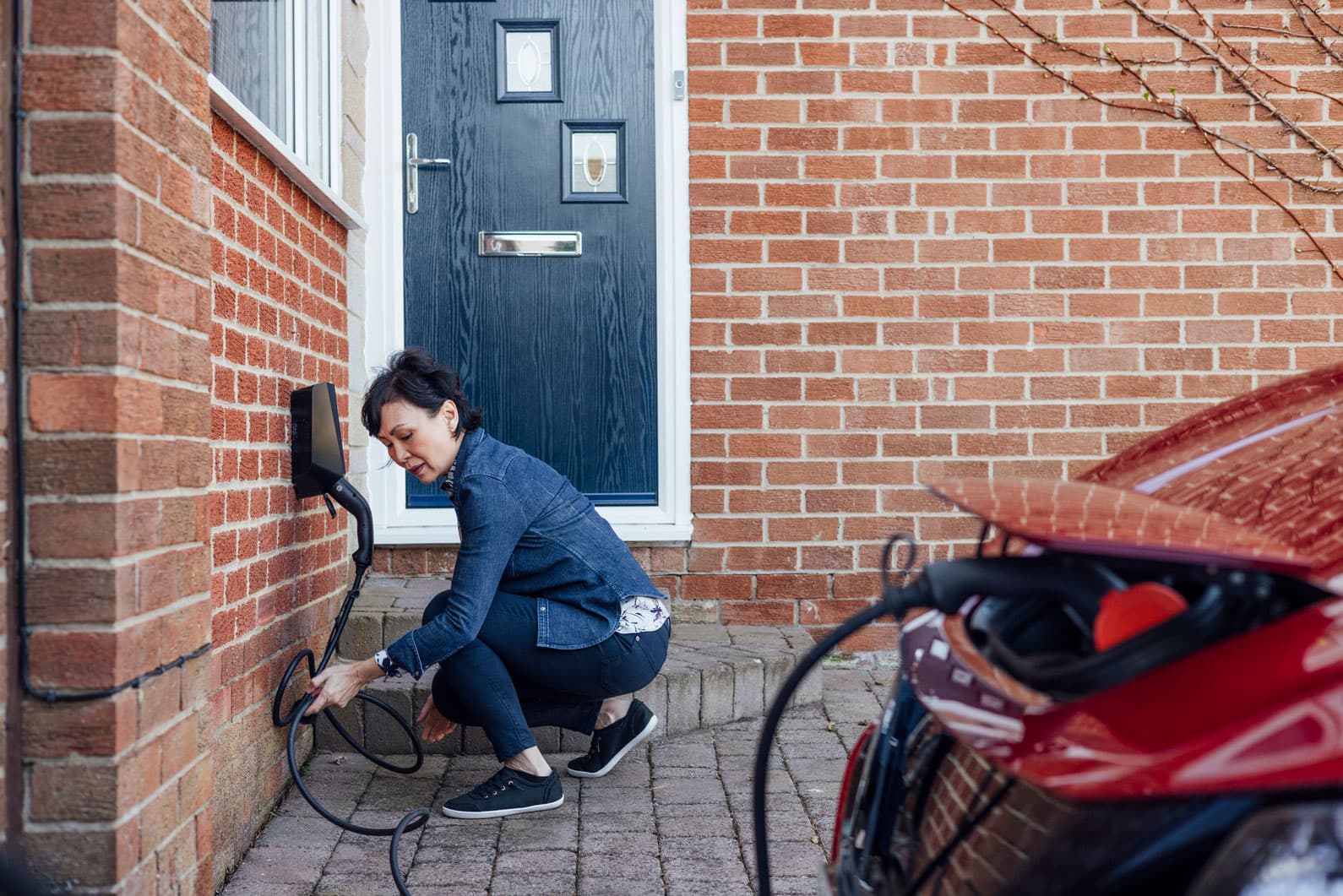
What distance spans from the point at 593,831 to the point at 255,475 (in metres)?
1.29

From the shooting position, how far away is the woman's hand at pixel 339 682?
124 inches

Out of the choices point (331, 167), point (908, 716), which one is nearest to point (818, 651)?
point (908, 716)

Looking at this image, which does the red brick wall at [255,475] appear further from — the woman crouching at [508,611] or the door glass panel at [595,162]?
the door glass panel at [595,162]

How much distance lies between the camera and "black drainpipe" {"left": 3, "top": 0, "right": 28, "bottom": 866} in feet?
6.48

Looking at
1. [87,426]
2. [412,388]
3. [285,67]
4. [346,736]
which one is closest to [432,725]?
[346,736]

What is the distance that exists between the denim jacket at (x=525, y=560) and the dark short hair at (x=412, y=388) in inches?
5.8

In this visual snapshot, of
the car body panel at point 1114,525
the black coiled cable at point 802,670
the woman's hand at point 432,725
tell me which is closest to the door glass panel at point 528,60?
the woman's hand at point 432,725

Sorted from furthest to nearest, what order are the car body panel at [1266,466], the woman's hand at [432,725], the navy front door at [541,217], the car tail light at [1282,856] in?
the navy front door at [541,217]
the woman's hand at [432,725]
the car body panel at [1266,466]
the car tail light at [1282,856]

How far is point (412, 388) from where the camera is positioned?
10.8 ft

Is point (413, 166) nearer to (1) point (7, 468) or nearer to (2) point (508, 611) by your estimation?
(2) point (508, 611)

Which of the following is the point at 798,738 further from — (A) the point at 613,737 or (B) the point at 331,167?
(B) the point at 331,167

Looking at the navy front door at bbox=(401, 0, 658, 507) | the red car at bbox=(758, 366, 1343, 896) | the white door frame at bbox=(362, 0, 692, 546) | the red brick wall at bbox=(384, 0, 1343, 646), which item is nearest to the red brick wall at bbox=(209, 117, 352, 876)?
the white door frame at bbox=(362, 0, 692, 546)

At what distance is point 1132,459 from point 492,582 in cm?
185

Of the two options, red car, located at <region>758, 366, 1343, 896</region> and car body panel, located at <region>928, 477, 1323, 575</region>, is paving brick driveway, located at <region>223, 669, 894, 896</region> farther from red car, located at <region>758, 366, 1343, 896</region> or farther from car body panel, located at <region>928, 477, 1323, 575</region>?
car body panel, located at <region>928, 477, 1323, 575</region>
